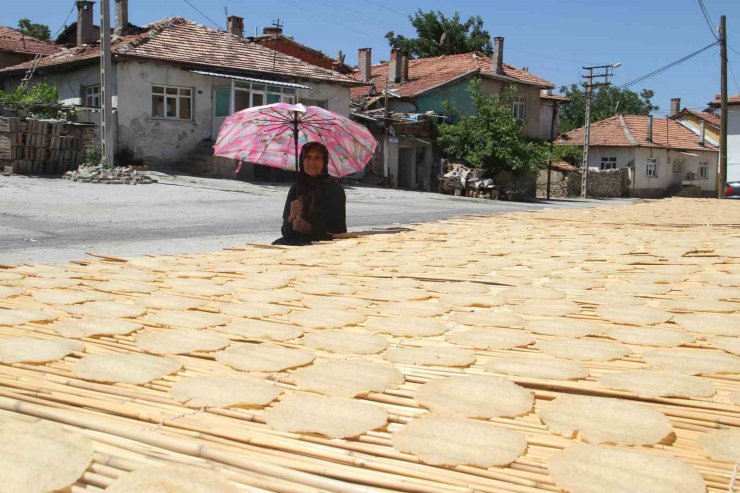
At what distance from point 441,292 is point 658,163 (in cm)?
3251

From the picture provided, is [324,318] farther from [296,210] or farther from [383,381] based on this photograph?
[296,210]

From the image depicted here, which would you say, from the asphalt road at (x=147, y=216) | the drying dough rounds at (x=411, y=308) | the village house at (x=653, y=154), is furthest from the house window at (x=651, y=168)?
the drying dough rounds at (x=411, y=308)

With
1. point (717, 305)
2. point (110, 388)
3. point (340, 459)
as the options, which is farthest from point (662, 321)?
point (110, 388)

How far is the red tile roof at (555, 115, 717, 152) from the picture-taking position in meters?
31.3

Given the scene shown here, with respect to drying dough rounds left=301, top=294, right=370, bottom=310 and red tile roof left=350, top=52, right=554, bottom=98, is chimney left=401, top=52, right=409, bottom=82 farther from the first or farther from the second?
drying dough rounds left=301, top=294, right=370, bottom=310

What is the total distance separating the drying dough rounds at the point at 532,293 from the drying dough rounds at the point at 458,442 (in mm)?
1330

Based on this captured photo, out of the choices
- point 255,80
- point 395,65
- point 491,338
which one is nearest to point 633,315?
point 491,338

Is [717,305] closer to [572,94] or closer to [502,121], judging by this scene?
[502,121]

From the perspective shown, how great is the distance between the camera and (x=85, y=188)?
1208 cm

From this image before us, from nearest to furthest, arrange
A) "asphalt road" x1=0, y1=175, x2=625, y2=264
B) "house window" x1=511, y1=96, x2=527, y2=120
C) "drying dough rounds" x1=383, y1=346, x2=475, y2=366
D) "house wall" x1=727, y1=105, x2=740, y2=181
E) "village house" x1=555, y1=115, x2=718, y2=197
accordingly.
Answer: "drying dough rounds" x1=383, y1=346, x2=475, y2=366 → "asphalt road" x1=0, y1=175, x2=625, y2=264 → "house window" x1=511, y1=96, x2=527, y2=120 → "house wall" x1=727, y1=105, x2=740, y2=181 → "village house" x1=555, y1=115, x2=718, y2=197

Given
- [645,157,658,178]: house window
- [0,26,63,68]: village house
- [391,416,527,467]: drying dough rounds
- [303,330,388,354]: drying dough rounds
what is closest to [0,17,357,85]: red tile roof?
[0,26,63,68]: village house

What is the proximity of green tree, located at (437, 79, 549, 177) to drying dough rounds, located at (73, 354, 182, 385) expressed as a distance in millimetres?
19818

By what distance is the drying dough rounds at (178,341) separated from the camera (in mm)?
1771

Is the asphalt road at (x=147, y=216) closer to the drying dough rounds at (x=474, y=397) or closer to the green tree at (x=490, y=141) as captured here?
the drying dough rounds at (x=474, y=397)
